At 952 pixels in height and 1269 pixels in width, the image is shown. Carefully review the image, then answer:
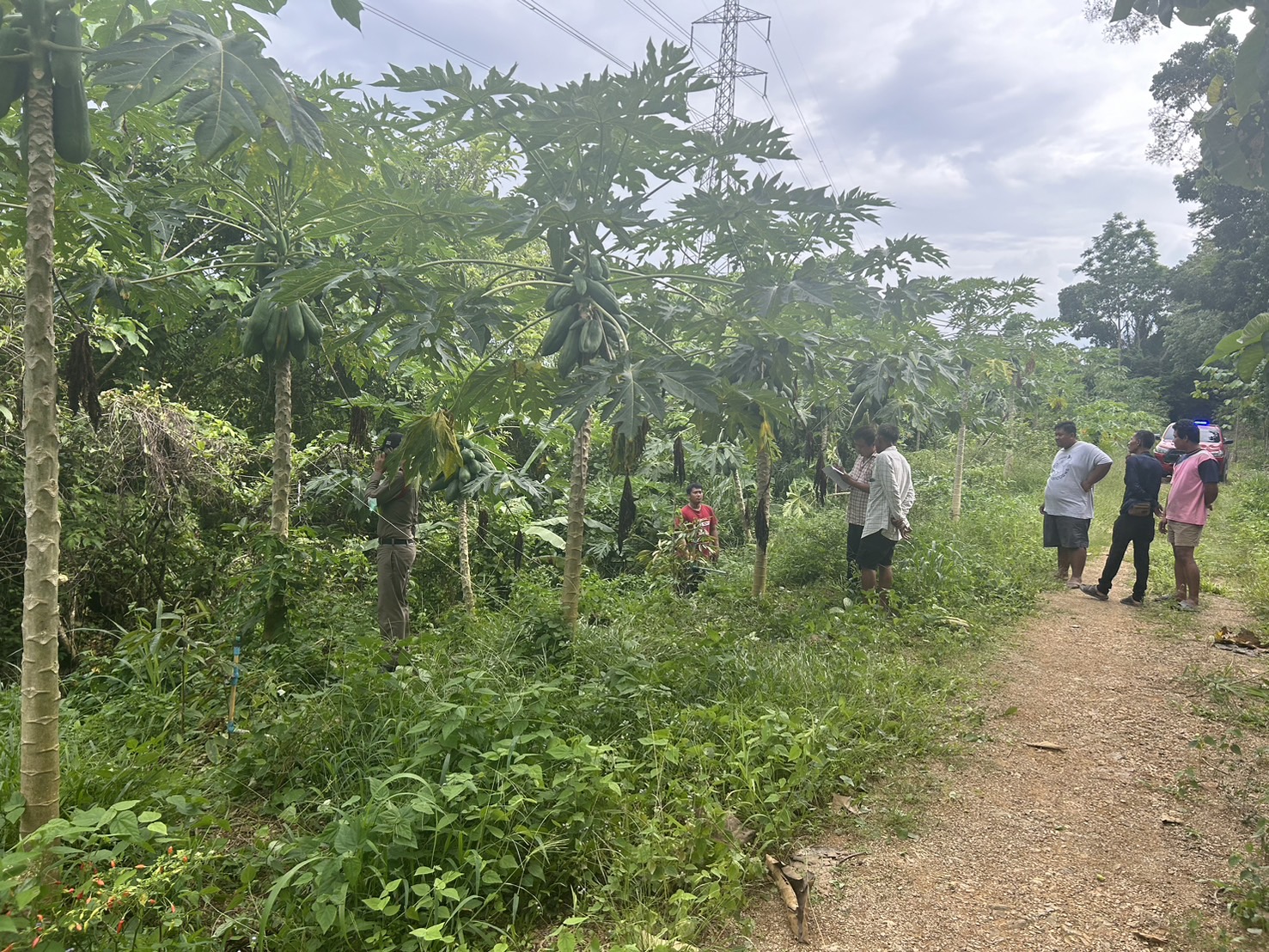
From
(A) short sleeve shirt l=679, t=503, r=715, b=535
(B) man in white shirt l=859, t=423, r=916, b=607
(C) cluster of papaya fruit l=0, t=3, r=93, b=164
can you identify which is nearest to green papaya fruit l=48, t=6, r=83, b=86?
(C) cluster of papaya fruit l=0, t=3, r=93, b=164

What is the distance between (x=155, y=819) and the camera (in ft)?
8.75

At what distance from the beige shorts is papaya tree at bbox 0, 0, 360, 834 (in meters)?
6.99

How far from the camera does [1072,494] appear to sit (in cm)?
717

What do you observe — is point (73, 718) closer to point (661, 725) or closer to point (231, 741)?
point (231, 741)

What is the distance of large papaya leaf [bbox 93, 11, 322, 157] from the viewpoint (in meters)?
2.13

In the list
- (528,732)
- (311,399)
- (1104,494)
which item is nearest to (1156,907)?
(528,732)

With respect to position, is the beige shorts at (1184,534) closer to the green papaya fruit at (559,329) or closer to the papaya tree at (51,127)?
the green papaya fruit at (559,329)

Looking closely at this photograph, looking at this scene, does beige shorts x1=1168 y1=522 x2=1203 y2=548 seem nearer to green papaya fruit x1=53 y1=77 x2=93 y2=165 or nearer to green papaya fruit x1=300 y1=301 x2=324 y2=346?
green papaya fruit x1=300 y1=301 x2=324 y2=346

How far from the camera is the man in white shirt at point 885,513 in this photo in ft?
20.3

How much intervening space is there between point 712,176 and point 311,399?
7142 mm

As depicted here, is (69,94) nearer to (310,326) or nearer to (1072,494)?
(310,326)

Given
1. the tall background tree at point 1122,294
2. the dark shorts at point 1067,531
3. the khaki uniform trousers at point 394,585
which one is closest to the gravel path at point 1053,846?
the dark shorts at point 1067,531

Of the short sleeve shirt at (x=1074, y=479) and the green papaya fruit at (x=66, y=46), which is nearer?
the green papaya fruit at (x=66, y=46)

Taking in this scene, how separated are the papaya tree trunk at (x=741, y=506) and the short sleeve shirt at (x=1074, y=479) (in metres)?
3.13
